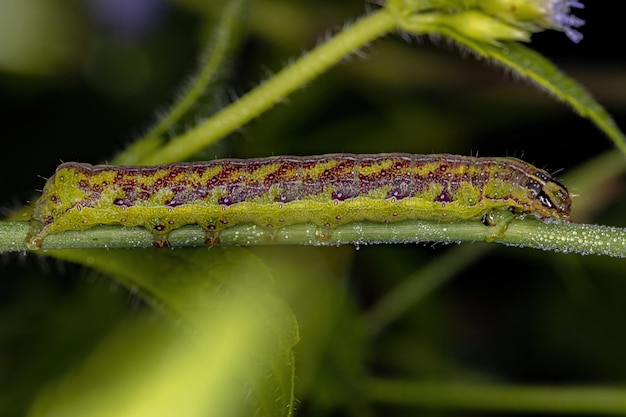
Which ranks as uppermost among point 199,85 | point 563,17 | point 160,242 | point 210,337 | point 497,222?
point 563,17

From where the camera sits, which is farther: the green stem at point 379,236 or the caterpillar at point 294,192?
the caterpillar at point 294,192

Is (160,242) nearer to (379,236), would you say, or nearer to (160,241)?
(160,241)

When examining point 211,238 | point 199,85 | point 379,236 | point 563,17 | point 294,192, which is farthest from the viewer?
point 199,85

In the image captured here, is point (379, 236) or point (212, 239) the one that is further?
point (212, 239)

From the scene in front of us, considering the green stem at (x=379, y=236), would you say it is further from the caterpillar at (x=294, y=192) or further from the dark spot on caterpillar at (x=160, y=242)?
the caterpillar at (x=294, y=192)

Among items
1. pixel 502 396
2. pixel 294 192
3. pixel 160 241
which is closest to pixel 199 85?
pixel 294 192

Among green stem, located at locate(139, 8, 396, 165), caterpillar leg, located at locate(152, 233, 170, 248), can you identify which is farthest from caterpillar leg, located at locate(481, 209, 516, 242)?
caterpillar leg, located at locate(152, 233, 170, 248)

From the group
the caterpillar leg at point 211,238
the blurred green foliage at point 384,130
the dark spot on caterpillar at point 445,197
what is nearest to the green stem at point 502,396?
the blurred green foliage at point 384,130
